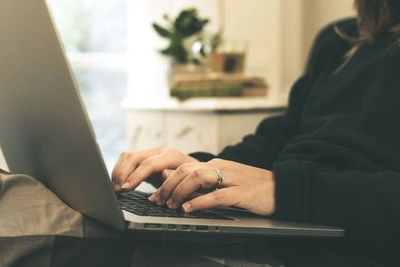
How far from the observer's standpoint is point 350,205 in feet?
1.80

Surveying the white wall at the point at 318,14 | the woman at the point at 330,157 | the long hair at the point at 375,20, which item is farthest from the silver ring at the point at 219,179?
the white wall at the point at 318,14

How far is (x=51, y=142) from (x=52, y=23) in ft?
0.49

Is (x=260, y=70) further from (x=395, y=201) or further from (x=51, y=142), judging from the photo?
(x=51, y=142)

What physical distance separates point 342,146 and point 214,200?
1.07 ft

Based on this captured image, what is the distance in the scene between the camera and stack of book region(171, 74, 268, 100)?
1.55 meters

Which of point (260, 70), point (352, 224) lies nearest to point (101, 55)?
point (260, 70)

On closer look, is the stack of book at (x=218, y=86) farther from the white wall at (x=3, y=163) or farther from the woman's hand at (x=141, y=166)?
the white wall at (x=3, y=163)

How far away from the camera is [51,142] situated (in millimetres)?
479

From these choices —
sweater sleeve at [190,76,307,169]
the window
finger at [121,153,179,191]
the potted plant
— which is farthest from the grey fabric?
the window

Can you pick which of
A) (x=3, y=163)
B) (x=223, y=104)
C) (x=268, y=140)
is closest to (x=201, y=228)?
(x=3, y=163)

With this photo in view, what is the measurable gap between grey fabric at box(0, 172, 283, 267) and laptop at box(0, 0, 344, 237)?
0.02 metres

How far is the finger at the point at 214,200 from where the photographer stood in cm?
51

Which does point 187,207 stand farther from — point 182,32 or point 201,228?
point 182,32

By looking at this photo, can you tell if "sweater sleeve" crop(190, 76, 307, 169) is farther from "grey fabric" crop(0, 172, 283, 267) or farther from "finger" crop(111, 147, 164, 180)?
"grey fabric" crop(0, 172, 283, 267)
